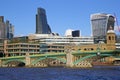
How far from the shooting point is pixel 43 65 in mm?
190875

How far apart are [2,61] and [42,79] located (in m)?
111

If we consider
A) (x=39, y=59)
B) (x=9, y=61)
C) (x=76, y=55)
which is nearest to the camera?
(x=76, y=55)

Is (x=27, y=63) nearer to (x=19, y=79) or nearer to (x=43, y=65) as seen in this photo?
(x=43, y=65)

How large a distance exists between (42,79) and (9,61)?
103879 mm

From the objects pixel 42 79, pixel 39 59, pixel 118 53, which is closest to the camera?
pixel 42 79

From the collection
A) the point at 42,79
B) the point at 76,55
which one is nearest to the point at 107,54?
the point at 76,55

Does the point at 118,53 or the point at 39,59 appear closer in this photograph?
the point at 118,53

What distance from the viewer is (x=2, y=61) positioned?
196m

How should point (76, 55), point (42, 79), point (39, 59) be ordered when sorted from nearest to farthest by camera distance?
point (42, 79)
point (76, 55)
point (39, 59)

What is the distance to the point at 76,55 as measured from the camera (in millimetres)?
162250

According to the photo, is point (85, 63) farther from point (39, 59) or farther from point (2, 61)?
point (2, 61)

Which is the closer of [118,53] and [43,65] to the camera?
[118,53]

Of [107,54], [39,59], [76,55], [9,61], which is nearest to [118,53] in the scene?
[107,54]

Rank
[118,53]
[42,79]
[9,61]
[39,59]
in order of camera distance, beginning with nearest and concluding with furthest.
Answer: [42,79] < [118,53] < [39,59] < [9,61]
